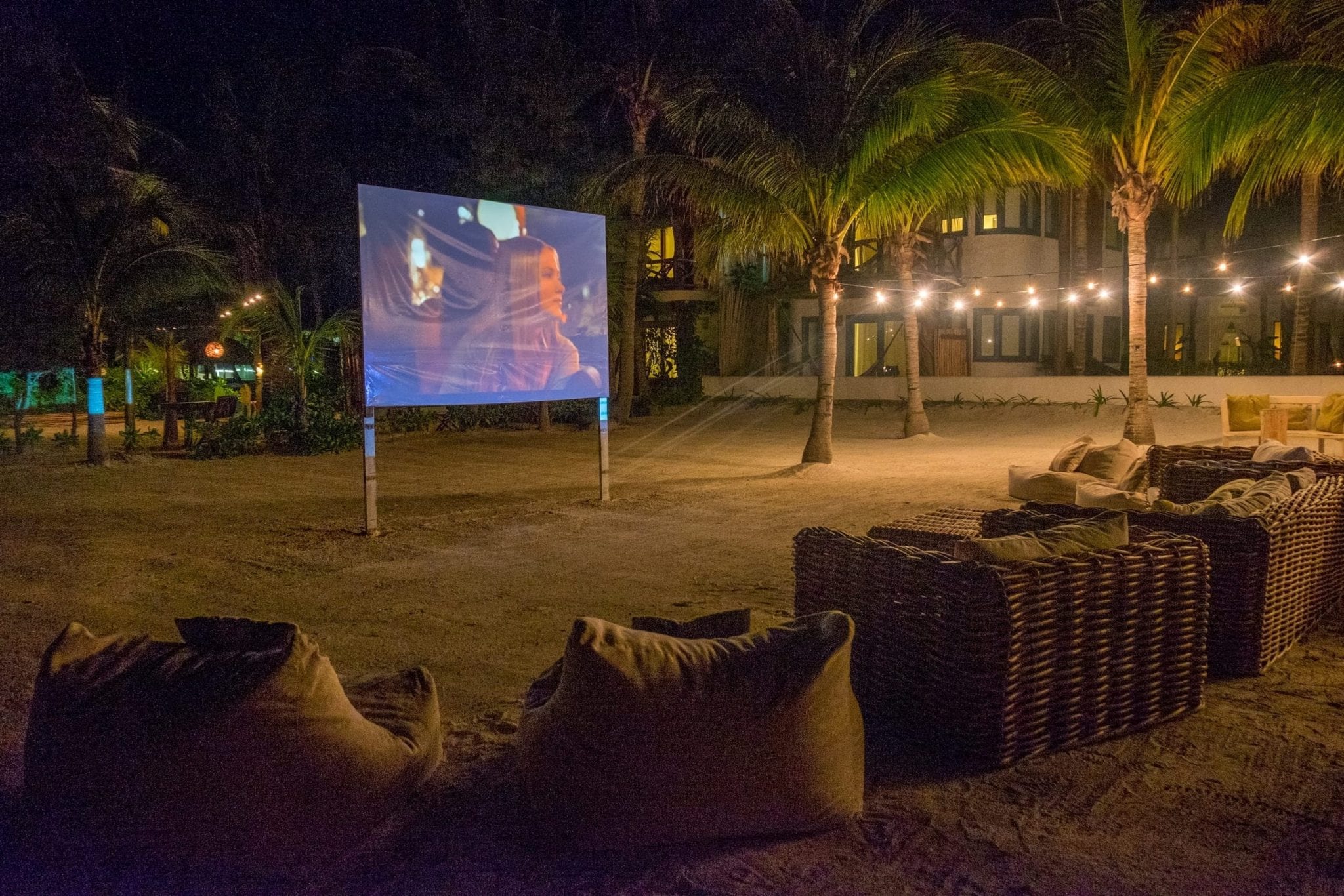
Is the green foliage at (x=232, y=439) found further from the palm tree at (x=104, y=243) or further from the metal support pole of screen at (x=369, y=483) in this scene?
the metal support pole of screen at (x=369, y=483)

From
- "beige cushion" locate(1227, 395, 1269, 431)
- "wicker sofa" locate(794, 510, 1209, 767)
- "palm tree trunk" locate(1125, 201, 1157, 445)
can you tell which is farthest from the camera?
"palm tree trunk" locate(1125, 201, 1157, 445)

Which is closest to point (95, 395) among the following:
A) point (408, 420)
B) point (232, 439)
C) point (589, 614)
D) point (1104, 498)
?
point (232, 439)

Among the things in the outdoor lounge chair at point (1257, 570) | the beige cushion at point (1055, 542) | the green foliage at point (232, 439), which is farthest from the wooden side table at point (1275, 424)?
the green foliage at point (232, 439)

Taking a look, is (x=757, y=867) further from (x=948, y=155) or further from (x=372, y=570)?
(x=948, y=155)

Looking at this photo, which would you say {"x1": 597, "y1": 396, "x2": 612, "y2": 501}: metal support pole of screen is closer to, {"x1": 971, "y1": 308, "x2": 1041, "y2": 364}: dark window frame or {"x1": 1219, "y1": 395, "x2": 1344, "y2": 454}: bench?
{"x1": 1219, "y1": 395, "x2": 1344, "y2": 454}: bench

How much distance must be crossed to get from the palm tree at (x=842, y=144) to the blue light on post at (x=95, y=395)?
30.8 ft

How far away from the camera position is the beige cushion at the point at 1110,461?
37.4 ft

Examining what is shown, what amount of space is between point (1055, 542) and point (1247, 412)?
38.6 feet

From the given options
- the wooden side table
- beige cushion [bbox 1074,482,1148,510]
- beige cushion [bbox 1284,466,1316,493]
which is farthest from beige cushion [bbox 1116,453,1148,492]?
beige cushion [bbox 1284,466,1316,493]

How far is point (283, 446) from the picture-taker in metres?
18.4

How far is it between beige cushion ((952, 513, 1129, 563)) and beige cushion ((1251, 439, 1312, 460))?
539cm

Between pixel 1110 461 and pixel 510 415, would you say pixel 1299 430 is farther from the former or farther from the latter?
pixel 510 415

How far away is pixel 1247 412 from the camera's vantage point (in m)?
13.8

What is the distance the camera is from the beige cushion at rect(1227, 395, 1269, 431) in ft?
45.3
